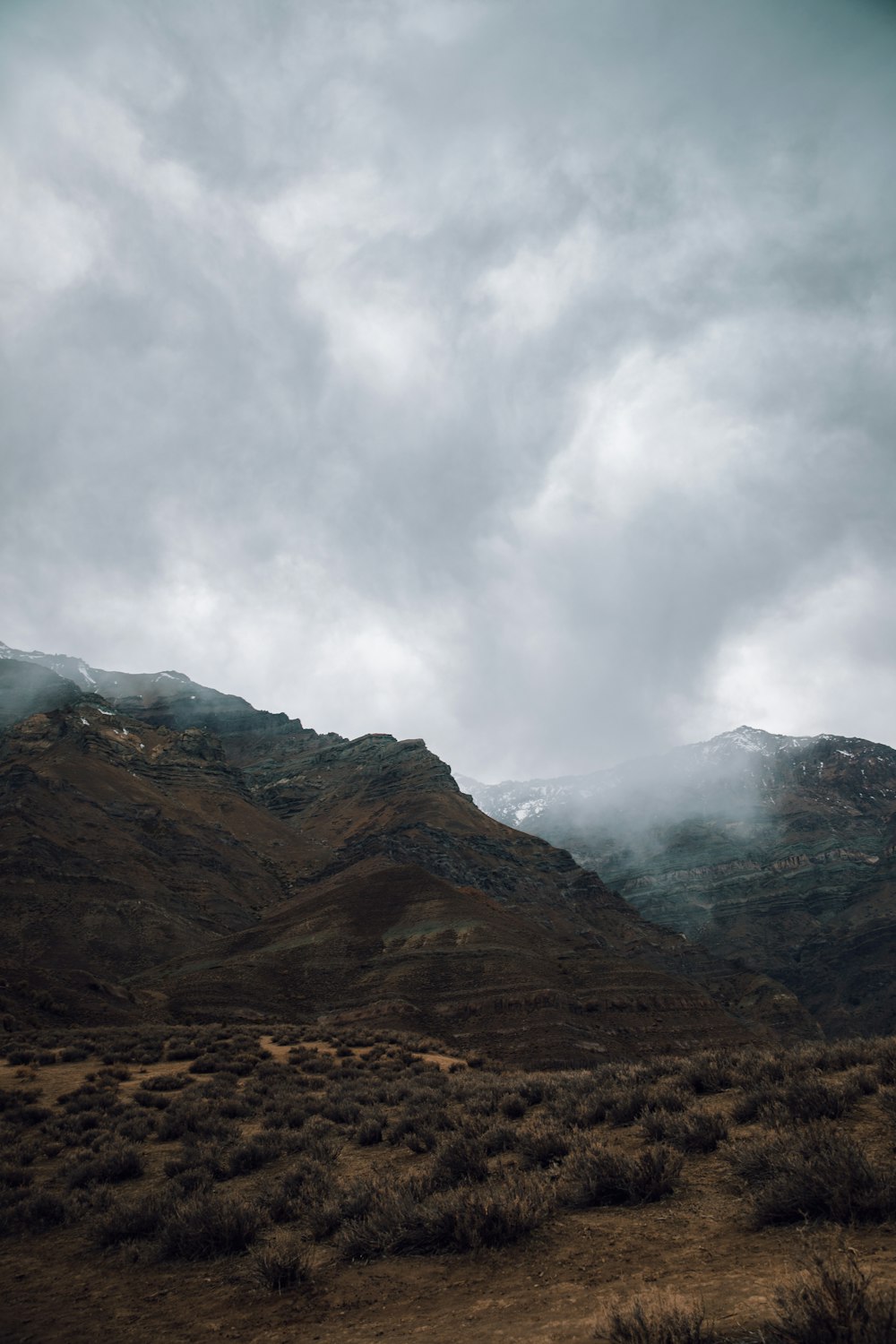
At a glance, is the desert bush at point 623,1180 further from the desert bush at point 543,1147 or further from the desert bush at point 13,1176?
the desert bush at point 13,1176

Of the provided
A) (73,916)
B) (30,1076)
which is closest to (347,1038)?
(30,1076)

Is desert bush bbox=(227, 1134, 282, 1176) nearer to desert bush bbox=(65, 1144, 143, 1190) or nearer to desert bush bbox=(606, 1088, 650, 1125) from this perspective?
desert bush bbox=(65, 1144, 143, 1190)

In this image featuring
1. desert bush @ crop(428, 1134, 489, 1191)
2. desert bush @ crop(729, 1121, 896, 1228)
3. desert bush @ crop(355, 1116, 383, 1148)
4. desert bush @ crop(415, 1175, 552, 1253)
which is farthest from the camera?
desert bush @ crop(355, 1116, 383, 1148)

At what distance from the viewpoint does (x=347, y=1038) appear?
31828 millimetres

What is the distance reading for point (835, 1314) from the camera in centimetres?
373

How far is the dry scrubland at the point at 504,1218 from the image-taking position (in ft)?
17.2

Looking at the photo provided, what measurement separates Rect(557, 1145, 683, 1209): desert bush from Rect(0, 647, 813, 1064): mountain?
33.4 m

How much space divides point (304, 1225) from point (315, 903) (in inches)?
2922

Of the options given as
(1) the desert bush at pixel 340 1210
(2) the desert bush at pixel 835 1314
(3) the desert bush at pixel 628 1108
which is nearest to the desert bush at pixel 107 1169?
(1) the desert bush at pixel 340 1210

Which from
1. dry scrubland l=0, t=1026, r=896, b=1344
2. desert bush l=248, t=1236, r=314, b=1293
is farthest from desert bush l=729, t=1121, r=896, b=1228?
desert bush l=248, t=1236, r=314, b=1293

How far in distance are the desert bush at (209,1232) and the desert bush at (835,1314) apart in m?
6.60

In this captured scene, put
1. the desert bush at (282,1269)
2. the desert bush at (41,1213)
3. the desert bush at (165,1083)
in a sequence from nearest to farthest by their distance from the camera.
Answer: the desert bush at (282,1269), the desert bush at (41,1213), the desert bush at (165,1083)

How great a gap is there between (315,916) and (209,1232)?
69224 millimetres

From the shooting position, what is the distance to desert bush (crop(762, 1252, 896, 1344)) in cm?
364
